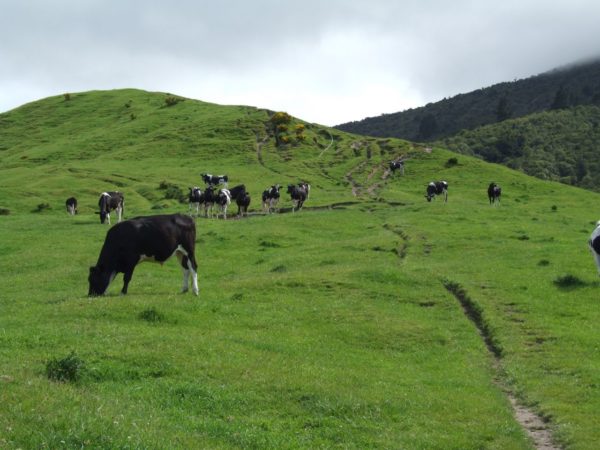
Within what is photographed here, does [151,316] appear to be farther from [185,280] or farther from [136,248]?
[185,280]

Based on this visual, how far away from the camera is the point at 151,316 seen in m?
18.9

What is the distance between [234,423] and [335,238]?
31191 mm

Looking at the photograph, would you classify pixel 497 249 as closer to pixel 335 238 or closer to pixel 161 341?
pixel 335 238

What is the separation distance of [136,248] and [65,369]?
10030mm

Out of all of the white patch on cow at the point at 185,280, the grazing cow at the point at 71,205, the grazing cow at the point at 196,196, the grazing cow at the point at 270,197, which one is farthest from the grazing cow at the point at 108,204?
the white patch on cow at the point at 185,280

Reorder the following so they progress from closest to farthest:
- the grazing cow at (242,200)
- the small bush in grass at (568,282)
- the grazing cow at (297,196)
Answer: the small bush in grass at (568,282), the grazing cow at (242,200), the grazing cow at (297,196)

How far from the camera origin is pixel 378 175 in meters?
80.8

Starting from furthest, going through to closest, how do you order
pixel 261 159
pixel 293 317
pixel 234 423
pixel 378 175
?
pixel 261 159 < pixel 378 175 < pixel 293 317 < pixel 234 423

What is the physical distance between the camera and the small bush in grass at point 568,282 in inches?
1045

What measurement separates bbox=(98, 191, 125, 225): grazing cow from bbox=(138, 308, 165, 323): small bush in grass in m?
29.6

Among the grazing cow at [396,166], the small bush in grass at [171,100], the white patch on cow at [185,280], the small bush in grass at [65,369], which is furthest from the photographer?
the small bush in grass at [171,100]

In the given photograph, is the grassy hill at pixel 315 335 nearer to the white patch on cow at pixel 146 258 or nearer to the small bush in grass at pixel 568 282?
the small bush in grass at pixel 568 282

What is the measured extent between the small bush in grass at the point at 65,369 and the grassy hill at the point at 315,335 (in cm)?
6

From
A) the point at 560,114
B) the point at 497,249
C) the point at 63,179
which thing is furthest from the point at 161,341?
the point at 560,114
